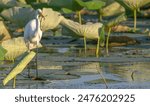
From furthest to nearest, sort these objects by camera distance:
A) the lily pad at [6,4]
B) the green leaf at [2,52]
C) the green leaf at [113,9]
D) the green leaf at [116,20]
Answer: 1. the green leaf at [113,9]
2. the lily pad at [6,4]
3. the green leaf at [116,20]
4. the green leaf at [2,52]

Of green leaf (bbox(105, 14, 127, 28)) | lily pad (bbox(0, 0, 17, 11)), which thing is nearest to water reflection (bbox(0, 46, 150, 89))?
green leaf (bbox(105, 14, 127, 28))

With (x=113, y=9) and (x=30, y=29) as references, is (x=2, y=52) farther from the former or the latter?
(x=113, y=9)

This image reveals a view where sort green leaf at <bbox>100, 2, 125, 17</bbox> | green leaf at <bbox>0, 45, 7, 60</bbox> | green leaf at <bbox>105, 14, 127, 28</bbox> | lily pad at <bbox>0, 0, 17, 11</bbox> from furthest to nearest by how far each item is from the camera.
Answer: green leaf at <bbox>100, 2, 125, 17</bbox> → lily pad at <bbox>0, 0, 17, 11</bbox> → green leaf at <bbox>105, 14, 127, 28</bbox> → green leaf at <bbox>0, 45, 7, 60</bbox>

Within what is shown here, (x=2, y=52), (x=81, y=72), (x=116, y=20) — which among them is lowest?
(x=81, y=72)

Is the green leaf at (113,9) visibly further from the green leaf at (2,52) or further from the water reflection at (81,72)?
the green leaf at (2,52)

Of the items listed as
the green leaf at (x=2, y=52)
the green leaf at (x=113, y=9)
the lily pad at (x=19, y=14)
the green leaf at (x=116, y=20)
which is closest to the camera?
the green leaf at (x=2, y=52)

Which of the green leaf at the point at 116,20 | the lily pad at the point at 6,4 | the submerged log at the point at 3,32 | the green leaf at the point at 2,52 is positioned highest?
the lily pad at the point at 6,4

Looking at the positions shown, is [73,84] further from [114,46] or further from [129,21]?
[129,21]

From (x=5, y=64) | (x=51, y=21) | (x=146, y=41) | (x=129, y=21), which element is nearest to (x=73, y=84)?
(x=5, y=64)

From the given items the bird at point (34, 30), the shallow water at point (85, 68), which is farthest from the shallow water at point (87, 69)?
the bird at point (34, 30)

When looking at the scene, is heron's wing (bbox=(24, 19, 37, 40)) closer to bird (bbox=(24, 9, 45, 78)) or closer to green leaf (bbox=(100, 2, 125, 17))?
bird (bbox=(24, 9, 45, 78))

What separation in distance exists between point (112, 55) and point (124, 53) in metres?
0.14

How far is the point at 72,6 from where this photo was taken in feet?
25.7

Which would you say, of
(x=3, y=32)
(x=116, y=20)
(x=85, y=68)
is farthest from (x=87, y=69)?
(x=3, y=32)
